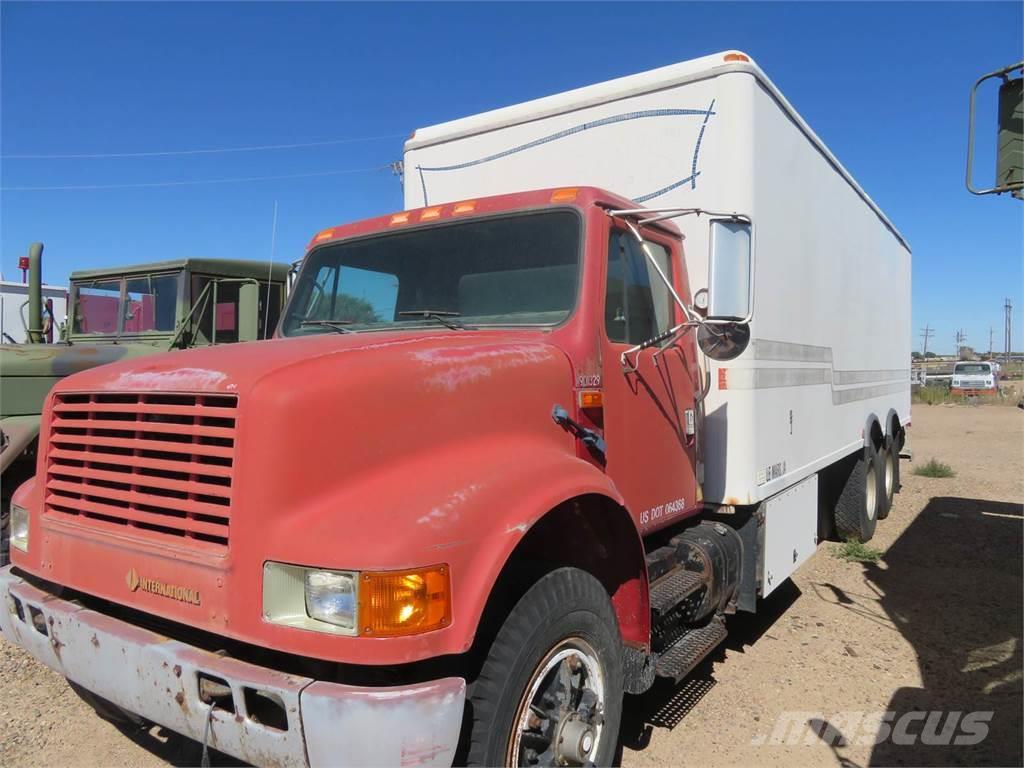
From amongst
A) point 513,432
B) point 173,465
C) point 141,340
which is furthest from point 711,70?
point 141,340

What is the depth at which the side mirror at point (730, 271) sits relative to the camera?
3.06 metres

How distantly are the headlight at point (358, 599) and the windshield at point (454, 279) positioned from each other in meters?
1.39

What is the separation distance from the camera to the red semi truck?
1.98 meters

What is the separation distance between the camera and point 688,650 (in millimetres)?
3627

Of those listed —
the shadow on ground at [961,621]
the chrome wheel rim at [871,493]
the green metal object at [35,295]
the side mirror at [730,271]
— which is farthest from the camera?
the chrome wheel rim at [871,493]

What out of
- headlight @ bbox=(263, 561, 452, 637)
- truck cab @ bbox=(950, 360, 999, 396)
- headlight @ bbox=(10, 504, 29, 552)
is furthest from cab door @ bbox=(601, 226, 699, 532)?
truck cab @ bbox=(950, 360, 999, 396)

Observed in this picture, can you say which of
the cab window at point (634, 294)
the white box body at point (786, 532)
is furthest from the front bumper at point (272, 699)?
the white box body at point (786, 532)

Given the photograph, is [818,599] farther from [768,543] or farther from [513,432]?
[513,432]

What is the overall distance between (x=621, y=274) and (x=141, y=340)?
18.2 feet

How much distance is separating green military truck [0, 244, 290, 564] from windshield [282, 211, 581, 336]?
7.91 feet

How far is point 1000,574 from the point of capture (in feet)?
20.2

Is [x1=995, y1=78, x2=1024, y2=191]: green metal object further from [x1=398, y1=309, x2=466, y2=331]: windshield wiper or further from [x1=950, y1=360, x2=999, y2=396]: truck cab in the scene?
[x1=950, y1=360, x2=999, y2=396]: truck cab

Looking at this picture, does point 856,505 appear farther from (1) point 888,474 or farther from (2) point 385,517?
(2) point 385,517

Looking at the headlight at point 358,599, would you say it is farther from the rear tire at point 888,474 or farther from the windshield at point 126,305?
the rear tire at point 888,474
